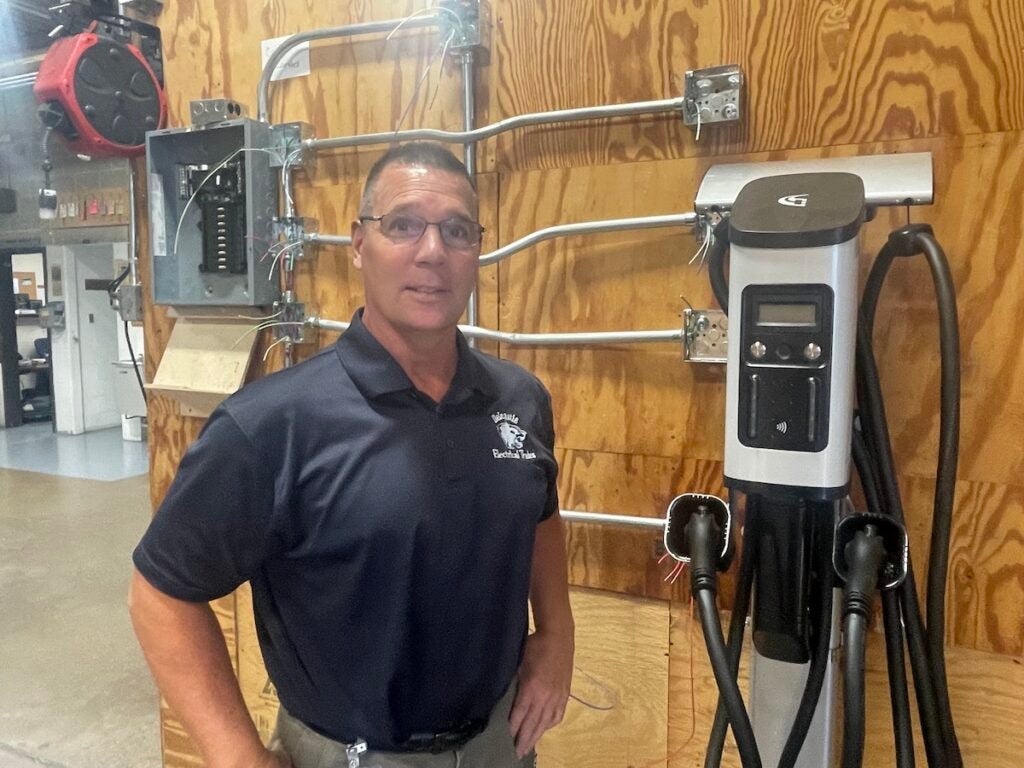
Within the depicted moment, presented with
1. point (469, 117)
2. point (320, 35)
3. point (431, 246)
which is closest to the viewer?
point (431, 246)

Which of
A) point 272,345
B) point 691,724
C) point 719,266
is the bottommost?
point 691,724

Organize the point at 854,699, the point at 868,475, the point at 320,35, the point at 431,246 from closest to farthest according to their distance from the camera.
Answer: the point at 854,699, the point at 431,246, the point at 868,475, the point at 320,35

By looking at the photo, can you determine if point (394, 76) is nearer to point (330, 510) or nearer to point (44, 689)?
point (330, 510)

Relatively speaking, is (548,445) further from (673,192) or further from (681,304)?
(673,192)

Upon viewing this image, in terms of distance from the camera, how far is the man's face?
107 centimetres

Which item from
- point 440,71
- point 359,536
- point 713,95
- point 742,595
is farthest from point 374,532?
point 440,71

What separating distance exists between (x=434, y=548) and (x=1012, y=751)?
112 cm

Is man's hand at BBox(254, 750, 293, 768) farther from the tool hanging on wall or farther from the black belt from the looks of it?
the tool hanging on wall

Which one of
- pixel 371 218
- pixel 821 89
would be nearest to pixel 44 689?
pixel 371 218

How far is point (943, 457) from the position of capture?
3.74 feet

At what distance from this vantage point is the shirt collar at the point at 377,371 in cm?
108

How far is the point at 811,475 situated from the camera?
100 centimetres

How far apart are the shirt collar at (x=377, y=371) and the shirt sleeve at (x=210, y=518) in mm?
174

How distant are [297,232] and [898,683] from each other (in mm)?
1498
